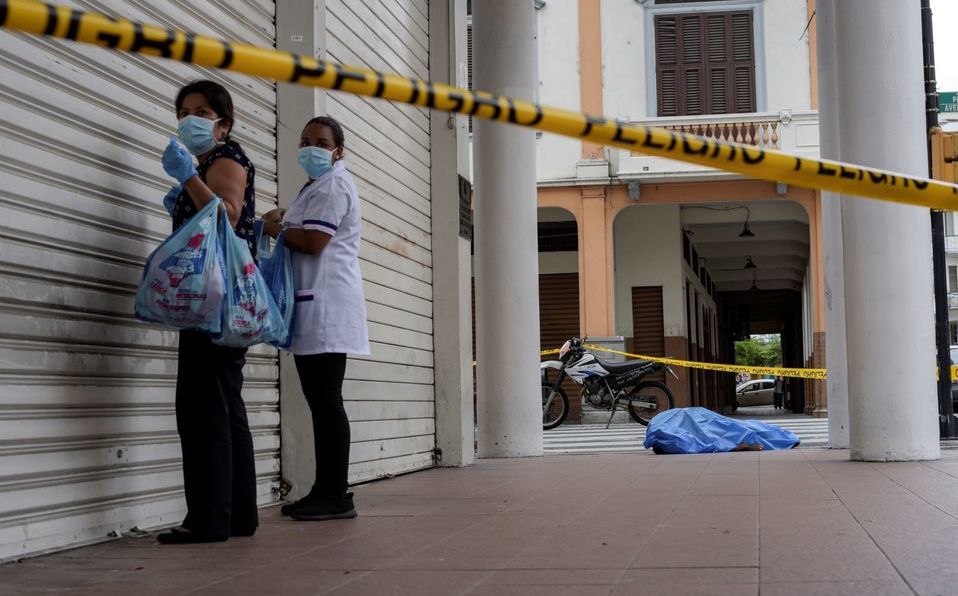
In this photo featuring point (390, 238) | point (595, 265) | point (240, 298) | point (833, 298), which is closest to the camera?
point (240, 298)

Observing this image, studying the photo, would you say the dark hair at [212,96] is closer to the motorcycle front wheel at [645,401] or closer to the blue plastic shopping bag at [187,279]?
the blue plastic shopping bag at [187,279]

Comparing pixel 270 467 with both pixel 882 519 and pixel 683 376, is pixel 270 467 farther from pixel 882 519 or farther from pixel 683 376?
pixel 683 376

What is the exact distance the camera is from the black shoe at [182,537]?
4.40 m

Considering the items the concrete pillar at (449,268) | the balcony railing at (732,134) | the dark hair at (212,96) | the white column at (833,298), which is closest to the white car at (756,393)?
the balcony railing at (732,134)

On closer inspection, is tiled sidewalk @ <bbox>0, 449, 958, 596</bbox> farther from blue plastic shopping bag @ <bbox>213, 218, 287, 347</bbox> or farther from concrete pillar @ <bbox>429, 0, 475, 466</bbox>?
concrete pillar @ <bbox>429, 0, 475, 466</bbox>

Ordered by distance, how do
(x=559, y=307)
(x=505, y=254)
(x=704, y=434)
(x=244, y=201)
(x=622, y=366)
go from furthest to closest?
(x=559, y=307) → (x=622, y=366) → (x=704, y=434) → (x=505, y=254) → (x=244, y=201)

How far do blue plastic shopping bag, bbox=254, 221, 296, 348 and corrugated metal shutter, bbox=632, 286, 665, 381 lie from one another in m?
20.1

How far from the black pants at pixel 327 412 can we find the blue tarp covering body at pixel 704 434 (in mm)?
6042

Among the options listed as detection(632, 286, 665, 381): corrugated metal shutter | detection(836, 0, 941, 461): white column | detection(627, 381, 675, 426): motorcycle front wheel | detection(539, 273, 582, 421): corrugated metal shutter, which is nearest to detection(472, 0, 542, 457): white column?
detection(836, 0, 941, 461): white column

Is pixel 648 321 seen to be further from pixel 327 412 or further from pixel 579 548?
pixel 579 548

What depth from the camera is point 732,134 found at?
75.2 ft

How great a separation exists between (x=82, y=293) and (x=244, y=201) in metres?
0.72

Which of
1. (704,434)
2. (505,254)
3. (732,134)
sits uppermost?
(732,134)

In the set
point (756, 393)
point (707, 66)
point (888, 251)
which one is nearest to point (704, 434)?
point (888, 251)
